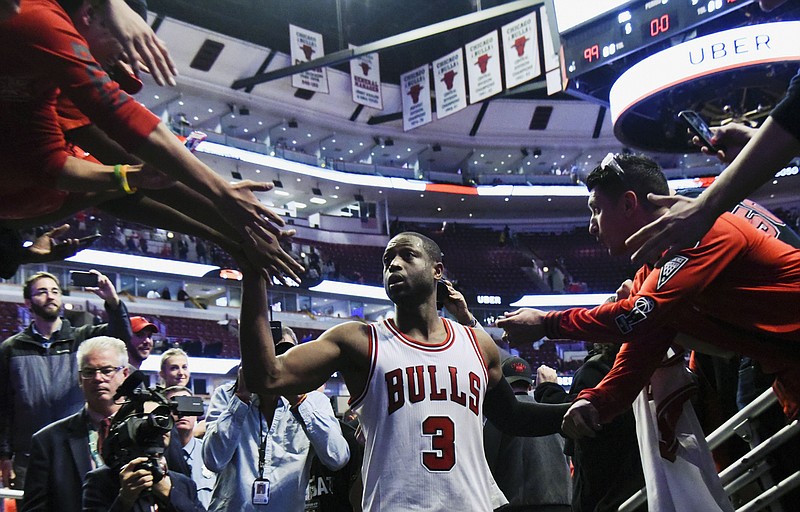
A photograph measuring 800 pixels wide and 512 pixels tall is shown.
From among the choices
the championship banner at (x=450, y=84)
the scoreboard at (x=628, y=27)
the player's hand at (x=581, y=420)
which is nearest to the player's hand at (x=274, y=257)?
the player's hand at (x=581, y=420)

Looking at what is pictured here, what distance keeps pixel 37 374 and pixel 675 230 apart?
12.4ft

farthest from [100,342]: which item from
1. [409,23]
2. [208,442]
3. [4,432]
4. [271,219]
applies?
[409,23]

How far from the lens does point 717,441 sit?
3.33m

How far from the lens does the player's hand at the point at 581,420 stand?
10.1 ft

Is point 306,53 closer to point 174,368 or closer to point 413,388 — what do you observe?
point 174,368

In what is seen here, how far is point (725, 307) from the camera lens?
9.13ft

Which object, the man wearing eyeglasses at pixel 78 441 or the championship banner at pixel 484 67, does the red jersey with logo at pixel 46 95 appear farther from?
the championship banner at pixel 484 67

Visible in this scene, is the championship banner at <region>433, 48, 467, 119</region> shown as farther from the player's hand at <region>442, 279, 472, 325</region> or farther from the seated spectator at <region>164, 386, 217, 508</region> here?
the player's hand at <region>442, 279, 472, 325</region>

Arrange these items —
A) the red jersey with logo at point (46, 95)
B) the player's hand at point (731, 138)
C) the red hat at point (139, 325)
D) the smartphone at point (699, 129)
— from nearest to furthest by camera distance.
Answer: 1. the red jersey with logo at point (46, 95)
2. the player's hand at point (731, 138)
3. the smartphone at point (699, 129)
4. the red hat at point (139, 325)

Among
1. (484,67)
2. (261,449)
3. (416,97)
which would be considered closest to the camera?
(261,449)

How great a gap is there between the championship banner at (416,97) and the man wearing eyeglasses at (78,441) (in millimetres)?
20049

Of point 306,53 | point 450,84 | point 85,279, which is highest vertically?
point 306,53

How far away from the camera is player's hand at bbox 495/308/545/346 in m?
2.97

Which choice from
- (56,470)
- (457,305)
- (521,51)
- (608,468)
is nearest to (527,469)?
(608,468)
